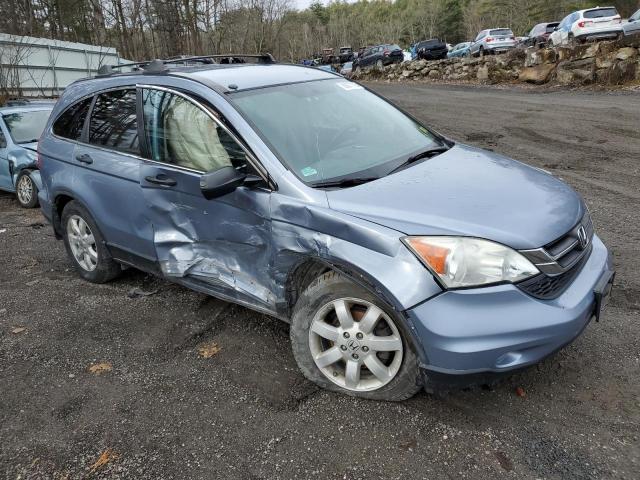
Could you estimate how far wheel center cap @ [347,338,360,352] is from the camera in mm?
2804

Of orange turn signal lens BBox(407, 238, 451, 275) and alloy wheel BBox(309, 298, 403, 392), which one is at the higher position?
orange turn signal lens BBox(407, 238, 451, 275)

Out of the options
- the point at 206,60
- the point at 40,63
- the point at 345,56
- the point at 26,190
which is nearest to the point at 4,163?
the point at 26,190

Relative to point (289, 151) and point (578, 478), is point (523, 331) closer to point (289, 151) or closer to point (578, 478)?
point (578, 478)

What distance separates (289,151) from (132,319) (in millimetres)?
1940

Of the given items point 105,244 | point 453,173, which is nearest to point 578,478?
point 453,173

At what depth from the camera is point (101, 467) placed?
8.50 feet

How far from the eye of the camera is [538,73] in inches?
738

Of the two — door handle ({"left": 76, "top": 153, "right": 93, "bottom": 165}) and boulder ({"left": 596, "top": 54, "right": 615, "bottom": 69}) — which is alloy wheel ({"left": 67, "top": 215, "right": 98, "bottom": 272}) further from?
boulder ({"left": 596, "top": 54, "right": 615, "bottom": 69})

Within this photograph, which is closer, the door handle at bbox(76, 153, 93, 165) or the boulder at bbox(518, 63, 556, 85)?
the door handle at bbox(76, 153, 93, 165)

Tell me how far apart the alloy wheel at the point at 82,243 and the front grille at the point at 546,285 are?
3582 mm

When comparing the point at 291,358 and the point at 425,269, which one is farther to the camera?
the point at 291,358

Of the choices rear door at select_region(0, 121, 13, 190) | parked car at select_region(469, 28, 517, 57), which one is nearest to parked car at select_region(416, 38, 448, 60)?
parked car at select_region(469, 28, 517, 57)

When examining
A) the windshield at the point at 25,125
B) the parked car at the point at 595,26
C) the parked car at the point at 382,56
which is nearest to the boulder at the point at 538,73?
the parked car at the point at 595,26

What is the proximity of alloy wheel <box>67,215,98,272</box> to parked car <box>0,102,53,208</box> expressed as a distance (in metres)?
4.00
